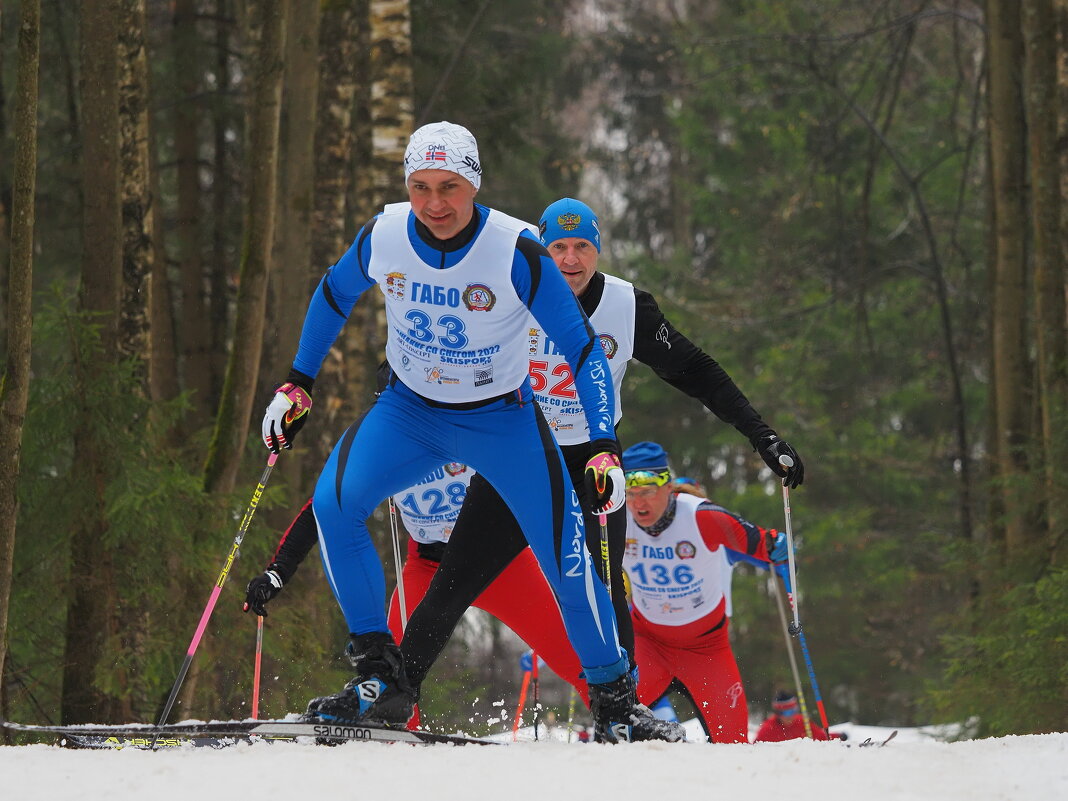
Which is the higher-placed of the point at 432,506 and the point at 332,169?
the point at 332,169

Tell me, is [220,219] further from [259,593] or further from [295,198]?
[259,593]

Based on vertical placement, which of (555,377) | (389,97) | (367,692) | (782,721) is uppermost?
(389,97)

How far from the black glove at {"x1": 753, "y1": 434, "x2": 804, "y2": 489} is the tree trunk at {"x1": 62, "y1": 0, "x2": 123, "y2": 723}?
3.91m

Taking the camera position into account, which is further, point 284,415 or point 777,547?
point 777,547

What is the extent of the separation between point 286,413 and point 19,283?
5.36 feet

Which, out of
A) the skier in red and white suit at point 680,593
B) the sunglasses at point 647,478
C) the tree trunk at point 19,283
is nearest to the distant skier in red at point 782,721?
the skier in red and white suit at point 680,593

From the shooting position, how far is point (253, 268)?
816cm

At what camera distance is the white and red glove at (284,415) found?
16.6ft

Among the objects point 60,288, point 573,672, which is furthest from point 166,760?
point 60,288

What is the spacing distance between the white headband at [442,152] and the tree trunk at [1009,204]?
8.13m

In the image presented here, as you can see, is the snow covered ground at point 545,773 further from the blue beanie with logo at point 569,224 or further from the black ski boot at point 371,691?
the blue beanie with logo at point 569,224

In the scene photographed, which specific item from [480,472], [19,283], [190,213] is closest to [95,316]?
[19,283]

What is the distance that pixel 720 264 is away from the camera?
82.9 ft

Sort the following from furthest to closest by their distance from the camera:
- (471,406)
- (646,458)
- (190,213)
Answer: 1. (190,213)
2. (646,458)
3. (471,406)
